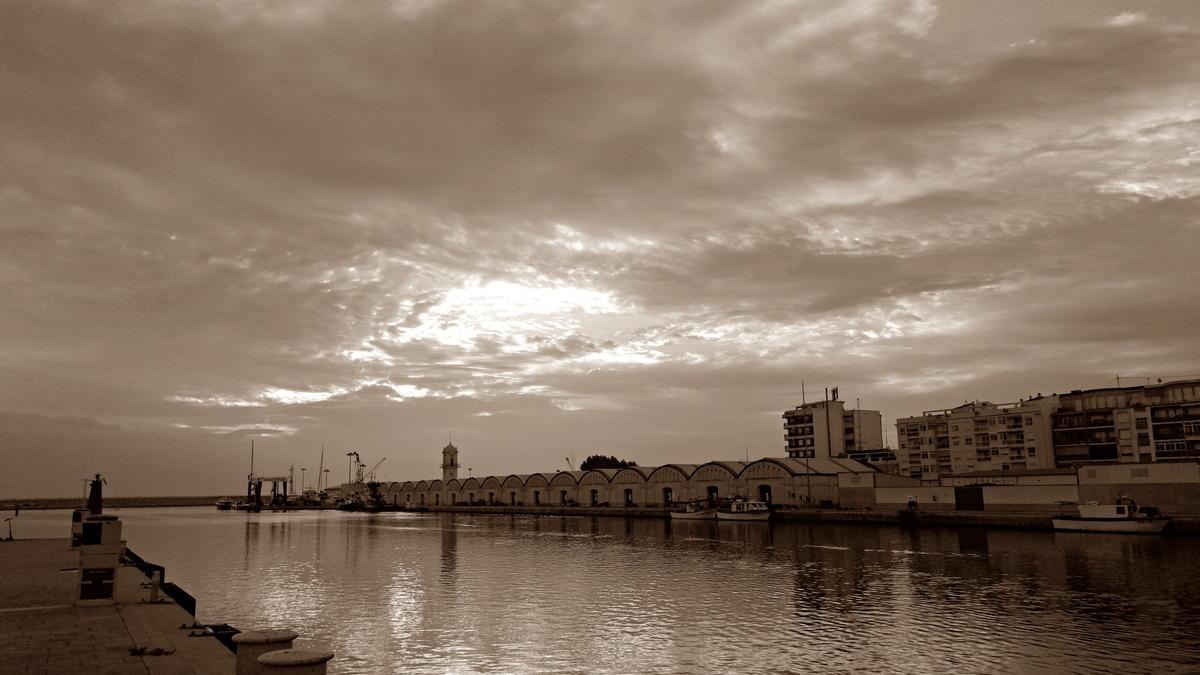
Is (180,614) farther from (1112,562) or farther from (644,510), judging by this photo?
(644,510)

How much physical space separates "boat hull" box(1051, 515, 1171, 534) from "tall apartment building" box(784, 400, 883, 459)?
93.6 m

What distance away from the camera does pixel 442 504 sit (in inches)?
7023

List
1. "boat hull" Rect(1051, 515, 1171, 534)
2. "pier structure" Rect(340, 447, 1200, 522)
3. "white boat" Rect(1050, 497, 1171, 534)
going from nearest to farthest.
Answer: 1. "boat hull" Rect(1051, 515, 1171, 534)
2. "white boat" Rect(1050, 497, 1171, 534)
3. "pier structure" Rect(340, 447, 1200, 522)

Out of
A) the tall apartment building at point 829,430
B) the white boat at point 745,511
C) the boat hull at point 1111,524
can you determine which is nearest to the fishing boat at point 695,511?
the white boat at point 745,511

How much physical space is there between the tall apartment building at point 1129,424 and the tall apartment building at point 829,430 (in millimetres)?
42507

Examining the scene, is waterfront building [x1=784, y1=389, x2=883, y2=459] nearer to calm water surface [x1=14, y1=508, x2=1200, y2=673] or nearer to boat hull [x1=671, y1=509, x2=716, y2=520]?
boat hull [x1=671, y1=509, x2=716, y2=520]

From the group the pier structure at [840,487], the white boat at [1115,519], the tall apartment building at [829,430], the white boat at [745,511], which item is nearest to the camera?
the white boat at [1115,519]

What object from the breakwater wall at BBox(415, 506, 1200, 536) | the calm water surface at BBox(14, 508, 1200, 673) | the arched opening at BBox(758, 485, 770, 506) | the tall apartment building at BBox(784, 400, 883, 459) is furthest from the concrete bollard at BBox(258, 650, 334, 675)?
the tall apartment building at BBox(784, 400, 883, 459)

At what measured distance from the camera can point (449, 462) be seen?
604ft

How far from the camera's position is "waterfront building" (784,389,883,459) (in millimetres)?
162375

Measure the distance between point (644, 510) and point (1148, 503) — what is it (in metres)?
60.9

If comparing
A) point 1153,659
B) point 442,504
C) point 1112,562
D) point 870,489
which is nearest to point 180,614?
point 1153,659

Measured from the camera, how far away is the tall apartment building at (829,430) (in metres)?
162

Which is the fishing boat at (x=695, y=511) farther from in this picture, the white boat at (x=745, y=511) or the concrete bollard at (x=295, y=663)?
the concrete bollard at (x=295, y=663)
